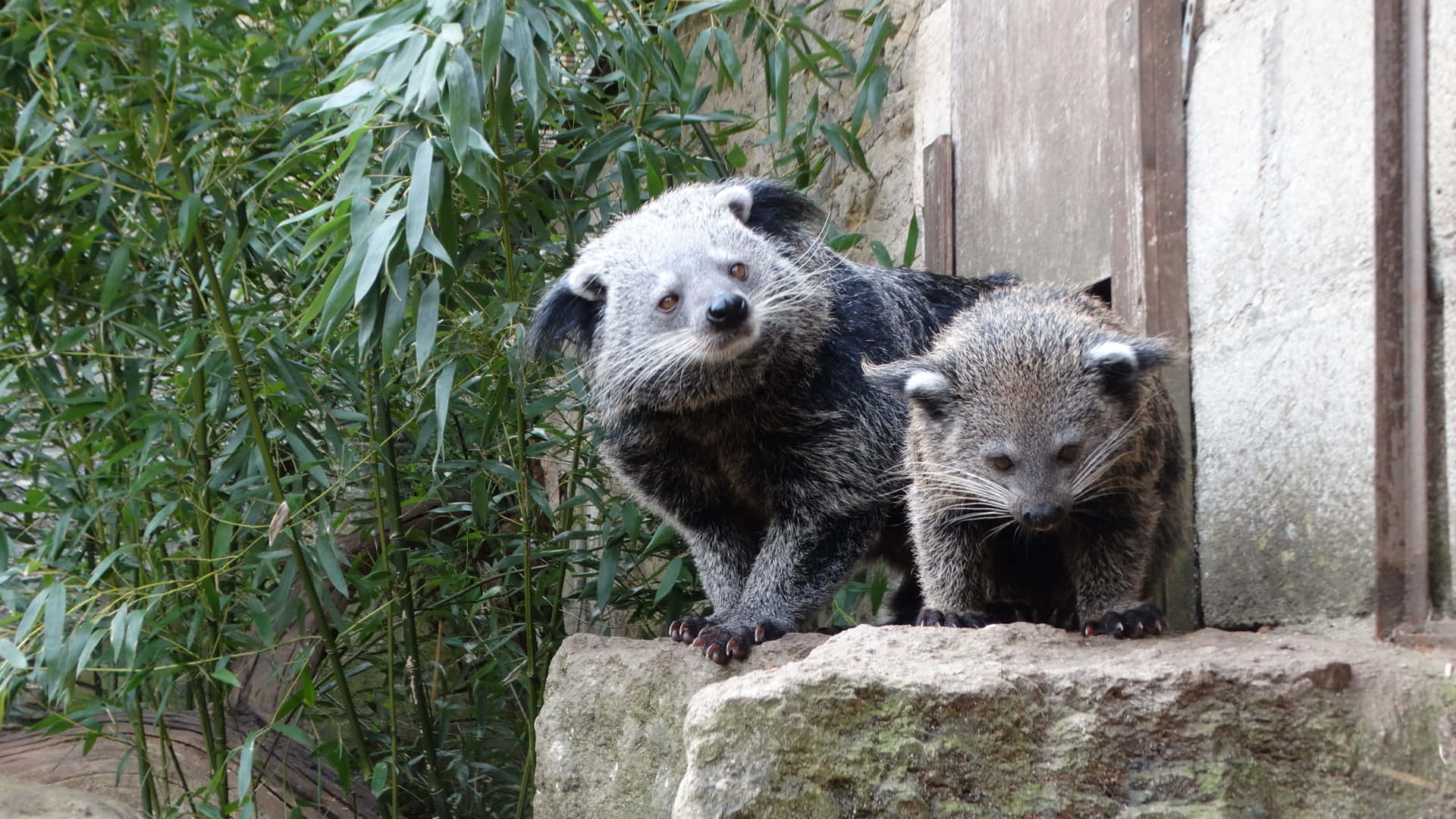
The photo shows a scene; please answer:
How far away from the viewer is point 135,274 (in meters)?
4.43

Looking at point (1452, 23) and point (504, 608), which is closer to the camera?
point (1452, 23)

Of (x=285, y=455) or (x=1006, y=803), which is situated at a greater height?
(x=285, y=455)

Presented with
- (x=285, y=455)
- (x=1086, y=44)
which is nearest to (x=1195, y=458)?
(x=1086, y=44)

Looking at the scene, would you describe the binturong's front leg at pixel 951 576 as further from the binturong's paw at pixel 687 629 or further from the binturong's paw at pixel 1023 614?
the binturong's paw at pixel 687 629

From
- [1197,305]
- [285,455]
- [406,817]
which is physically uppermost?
[1197,305]

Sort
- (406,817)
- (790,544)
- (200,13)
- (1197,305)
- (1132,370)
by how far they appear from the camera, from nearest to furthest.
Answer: (1132,370) → (1197,305) → (790,544) → (200,13) → (406,817)

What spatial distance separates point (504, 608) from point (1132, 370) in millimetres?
3659

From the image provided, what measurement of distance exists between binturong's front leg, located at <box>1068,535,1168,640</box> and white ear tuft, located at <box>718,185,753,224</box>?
5.42 ft

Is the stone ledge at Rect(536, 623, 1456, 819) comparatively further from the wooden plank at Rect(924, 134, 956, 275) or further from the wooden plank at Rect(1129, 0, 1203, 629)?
the wooden plank at Rect(924, 134, 956, 275)

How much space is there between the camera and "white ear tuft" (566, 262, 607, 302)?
400 cm

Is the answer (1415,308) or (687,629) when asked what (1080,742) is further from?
(687,629)

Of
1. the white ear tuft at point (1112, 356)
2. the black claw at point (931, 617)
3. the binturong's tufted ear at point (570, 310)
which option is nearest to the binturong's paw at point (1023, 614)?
the black claw at point (931, 617)

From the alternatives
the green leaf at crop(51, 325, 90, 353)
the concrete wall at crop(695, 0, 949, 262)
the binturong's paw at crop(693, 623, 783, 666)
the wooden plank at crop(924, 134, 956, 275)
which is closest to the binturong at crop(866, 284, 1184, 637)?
the binturong's paw at crop(693, 623, 783, 666)

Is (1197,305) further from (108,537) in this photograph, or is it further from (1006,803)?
(108,537)
